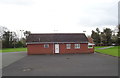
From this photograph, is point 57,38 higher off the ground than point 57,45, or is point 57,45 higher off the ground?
point 57,38

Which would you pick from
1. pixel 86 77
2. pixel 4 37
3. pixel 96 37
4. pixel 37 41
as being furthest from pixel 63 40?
pixel 96 37

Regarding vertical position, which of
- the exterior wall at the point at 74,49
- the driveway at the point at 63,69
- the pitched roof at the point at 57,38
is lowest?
the driveway at the point at 63,69

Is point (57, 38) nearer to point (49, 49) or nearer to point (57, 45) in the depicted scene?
point (57, 45)

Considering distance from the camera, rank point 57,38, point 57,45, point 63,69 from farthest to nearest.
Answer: point 57,38 < point 57,45 < point 63,69

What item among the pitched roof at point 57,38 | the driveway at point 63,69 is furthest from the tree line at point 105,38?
the driveway at point 63,69

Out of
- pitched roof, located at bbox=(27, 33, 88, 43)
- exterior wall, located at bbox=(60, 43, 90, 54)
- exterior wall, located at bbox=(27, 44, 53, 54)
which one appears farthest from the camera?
pitched roof, located at bbox=(27, 33, 88, 43)

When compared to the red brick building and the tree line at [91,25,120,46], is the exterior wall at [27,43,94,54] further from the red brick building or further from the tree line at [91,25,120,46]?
the tree line at [91,25,120,46]

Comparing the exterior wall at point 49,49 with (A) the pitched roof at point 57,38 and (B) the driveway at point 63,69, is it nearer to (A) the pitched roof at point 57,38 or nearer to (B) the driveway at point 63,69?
(A) the pitched roof at point 57,38

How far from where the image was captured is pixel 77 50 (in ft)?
74.1

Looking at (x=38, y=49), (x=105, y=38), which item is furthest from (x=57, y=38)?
(x=105, y=38)

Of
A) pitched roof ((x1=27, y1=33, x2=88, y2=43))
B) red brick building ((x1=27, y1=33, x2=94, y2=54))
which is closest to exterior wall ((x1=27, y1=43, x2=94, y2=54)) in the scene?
red brick building ((x1=27, y1=33, x2=94, y2=54))

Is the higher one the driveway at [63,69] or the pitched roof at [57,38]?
the pitched roof at [57,38]

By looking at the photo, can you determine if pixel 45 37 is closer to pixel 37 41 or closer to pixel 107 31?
pixel 37 41

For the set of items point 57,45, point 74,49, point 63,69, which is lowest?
point 63,69
